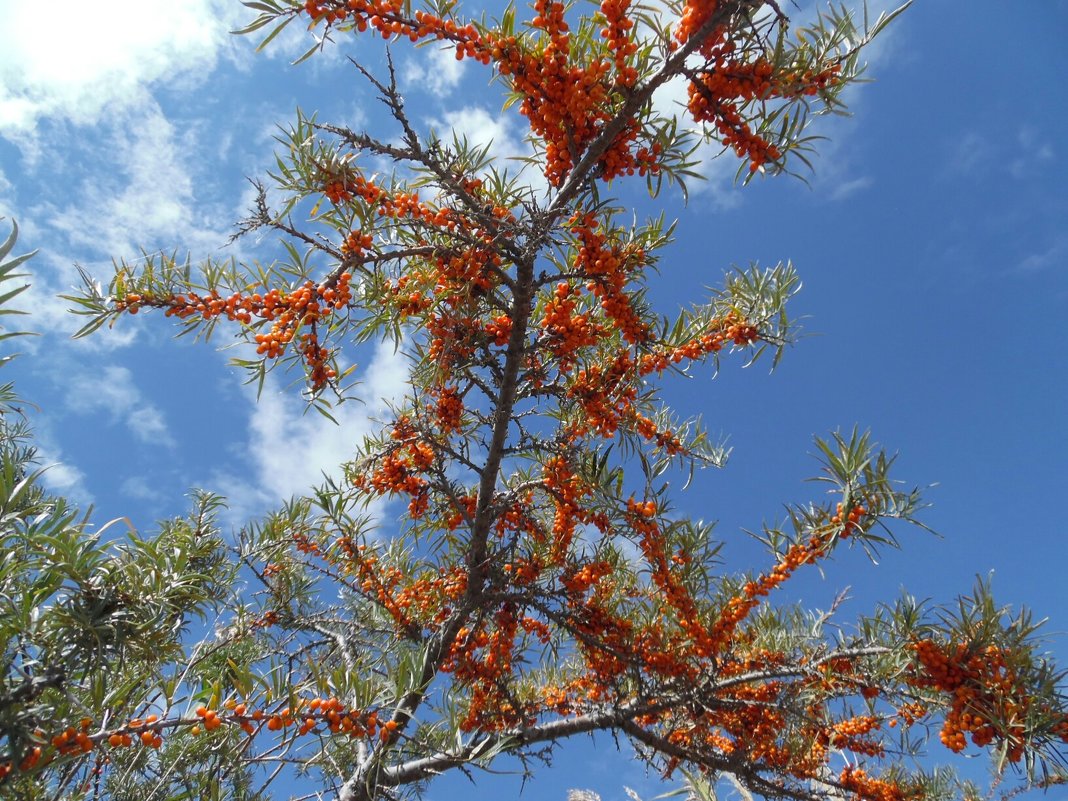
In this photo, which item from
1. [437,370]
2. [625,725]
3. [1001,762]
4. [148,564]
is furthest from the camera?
[625,725]

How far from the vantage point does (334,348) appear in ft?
5.45

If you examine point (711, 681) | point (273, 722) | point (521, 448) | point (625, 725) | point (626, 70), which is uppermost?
point (626, 70)

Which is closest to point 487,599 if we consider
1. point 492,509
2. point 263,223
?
point 492,509

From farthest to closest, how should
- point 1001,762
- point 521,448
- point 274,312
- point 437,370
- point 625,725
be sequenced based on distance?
point 625,725, point 521,448, point 437,370, point 274,312, point 1001,762

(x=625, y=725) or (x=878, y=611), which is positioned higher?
(x=878, y=611)

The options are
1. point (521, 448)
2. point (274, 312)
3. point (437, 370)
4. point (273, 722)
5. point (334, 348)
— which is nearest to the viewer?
point (273, 722)

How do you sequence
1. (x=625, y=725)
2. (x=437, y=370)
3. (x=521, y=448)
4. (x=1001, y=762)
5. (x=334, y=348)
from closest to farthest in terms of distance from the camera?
1. (x=1001, y=762)
2. (x=334, y=348)
3. (x=437, y=370)
4. (x=521, y=448)
5. (x=625, y=725)

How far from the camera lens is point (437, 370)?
2047mm

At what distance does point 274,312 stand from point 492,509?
102cm

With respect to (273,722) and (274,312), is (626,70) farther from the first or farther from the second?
(273,722)

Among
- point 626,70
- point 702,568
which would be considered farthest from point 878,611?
point 626,70

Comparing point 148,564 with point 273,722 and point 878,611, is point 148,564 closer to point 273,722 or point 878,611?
point 273,722

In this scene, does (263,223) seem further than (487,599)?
No

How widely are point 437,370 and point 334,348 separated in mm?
449
